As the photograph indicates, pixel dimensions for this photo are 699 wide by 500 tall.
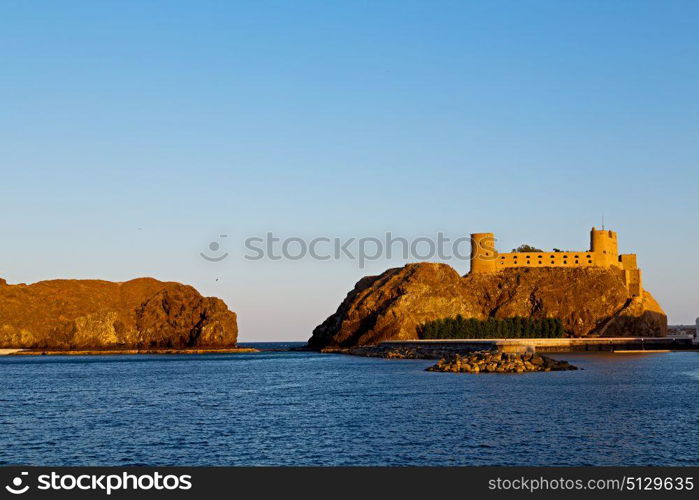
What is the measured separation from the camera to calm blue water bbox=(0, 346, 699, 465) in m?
43.5

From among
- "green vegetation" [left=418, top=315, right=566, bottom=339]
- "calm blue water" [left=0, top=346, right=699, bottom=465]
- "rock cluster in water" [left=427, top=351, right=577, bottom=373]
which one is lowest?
"calm blue water" [left=0, top=346, right=699, bottom=465]

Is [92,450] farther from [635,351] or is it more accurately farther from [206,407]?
[635,351]

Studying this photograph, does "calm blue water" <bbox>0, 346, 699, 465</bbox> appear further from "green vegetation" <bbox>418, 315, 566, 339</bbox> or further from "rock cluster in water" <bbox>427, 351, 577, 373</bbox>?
"green vegetation" <bbox>418, 315, 566, 339</bbox>

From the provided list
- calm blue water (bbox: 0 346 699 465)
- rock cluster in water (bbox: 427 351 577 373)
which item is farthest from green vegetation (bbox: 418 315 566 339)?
calm blue water (bbox: 0 346 699 465)

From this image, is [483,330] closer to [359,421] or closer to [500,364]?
[500,364]

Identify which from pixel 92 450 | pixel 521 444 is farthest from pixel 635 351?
pixel 92 450

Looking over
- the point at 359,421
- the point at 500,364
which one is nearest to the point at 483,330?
the point at 500,364

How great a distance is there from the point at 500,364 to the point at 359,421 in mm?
58556

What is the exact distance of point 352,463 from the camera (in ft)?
136

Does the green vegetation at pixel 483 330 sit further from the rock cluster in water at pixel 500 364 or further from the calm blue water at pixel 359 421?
the calm blue water at pixel 359 421

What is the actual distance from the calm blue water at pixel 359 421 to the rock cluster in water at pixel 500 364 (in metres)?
10.4

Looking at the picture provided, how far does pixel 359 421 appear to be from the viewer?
57688 mm

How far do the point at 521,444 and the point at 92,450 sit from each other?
24794 millimetres

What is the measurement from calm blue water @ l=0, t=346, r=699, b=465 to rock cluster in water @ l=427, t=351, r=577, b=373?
10.4m
